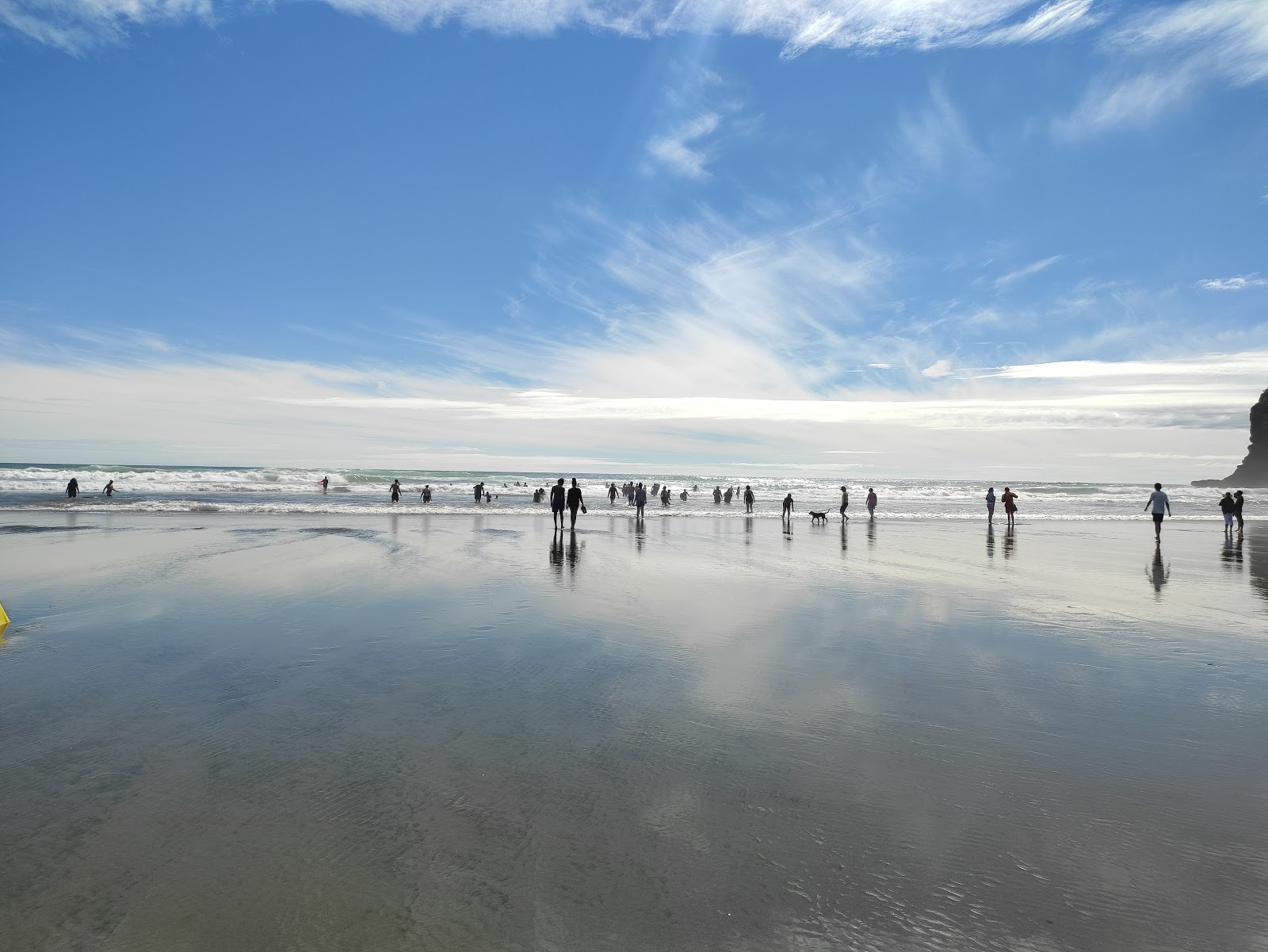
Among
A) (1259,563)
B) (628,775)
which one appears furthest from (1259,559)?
(628,775)

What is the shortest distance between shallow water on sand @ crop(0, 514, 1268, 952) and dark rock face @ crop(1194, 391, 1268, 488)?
599ft

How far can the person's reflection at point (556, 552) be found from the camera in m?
15.8

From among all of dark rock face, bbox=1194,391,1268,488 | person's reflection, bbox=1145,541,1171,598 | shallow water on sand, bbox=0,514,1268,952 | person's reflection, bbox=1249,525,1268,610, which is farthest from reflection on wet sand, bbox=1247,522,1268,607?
dark rock face, bbox=1194,391,1268,488

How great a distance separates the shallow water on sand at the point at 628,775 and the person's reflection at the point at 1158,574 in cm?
235

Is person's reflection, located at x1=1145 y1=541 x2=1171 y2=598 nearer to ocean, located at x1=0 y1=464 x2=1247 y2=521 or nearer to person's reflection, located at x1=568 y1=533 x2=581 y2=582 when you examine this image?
person's reflection, located at x1=568 y1=533 x2=581 y2=582

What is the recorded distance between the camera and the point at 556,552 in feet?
66.2

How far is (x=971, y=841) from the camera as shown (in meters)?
4.15

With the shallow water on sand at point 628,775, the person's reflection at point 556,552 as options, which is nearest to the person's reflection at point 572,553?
the person's reflection at point 556,552

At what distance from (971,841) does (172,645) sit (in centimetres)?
908

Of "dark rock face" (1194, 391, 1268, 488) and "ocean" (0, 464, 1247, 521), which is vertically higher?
"dark rock face" (1194, 391, 1268, 488)

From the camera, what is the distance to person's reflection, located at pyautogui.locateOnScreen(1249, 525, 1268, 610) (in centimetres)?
1462

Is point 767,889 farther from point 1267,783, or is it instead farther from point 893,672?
point 893,672

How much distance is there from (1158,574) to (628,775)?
17037 millimetres

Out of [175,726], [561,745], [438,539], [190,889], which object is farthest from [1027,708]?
[438,539]
